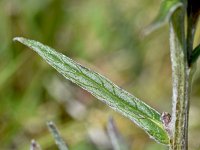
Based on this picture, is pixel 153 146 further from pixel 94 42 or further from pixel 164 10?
pixel 164 10

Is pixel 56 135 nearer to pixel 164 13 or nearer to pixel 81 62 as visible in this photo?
pixel 164 13

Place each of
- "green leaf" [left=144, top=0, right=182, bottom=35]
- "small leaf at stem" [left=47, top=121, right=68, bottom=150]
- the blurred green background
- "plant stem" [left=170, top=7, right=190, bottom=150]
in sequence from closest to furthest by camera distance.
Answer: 1. "green leaf" [left=144, top=0, right=182, bottom=35]
2. "plant stem" [left=170, top=7, right=190, bottom=150]
3. "small leaf at stem" [left=47, top=121, right=68, bottom=150]
4. the blurred green background

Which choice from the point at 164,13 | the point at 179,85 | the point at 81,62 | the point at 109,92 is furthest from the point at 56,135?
the point at 81,62

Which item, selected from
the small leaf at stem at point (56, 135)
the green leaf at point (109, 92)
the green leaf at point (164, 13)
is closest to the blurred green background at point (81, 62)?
the small leaf at stem at point (56, 135)

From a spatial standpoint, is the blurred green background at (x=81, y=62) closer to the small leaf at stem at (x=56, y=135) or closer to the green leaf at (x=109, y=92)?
the small leaf at stem at (x=56, y=135)

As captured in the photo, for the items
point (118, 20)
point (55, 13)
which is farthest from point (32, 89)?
point (118, 20)

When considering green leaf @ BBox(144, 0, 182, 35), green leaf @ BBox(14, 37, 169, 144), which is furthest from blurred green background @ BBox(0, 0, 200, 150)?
green leaf @ BBox(144, 0, 182, 35)

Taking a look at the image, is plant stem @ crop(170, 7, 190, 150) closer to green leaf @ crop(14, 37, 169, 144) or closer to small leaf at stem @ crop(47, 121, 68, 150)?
green leaf @ crop(14, 37, 169, 144)
